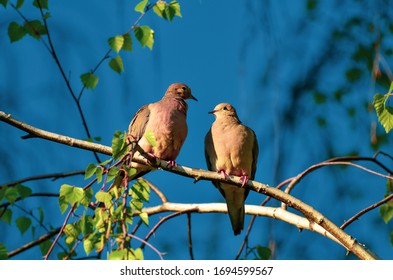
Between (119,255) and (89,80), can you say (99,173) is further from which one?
(89,80)

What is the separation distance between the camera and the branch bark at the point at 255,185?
13.1 feet

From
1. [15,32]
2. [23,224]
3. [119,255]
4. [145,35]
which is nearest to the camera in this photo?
[119,255]

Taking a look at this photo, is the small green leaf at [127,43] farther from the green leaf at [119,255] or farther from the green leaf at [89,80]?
the green leaf at [119,255]

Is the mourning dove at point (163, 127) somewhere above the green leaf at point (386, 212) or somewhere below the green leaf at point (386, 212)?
above

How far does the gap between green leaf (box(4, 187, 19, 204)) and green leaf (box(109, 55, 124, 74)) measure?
2.80 feet

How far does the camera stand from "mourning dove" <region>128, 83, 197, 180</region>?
16.5ft

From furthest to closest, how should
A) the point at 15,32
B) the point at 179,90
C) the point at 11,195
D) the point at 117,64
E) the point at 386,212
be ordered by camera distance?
1. the point at 179,90
2. the point at 386,212
3. the point at 15,32
4. the point at 117,64
5. the point at 11,195

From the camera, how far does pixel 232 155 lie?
538 centimetres

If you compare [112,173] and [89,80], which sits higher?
[89,80]

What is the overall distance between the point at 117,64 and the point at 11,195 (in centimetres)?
92

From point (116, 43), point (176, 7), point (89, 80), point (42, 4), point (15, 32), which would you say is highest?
point (42, 4)

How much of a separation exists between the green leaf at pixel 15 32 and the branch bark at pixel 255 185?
0.73 metres

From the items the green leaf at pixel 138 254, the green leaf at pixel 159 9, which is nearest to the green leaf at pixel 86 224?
the green leaf at pixel 138 254

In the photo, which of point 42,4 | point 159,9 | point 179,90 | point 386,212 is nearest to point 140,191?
point 159,9
